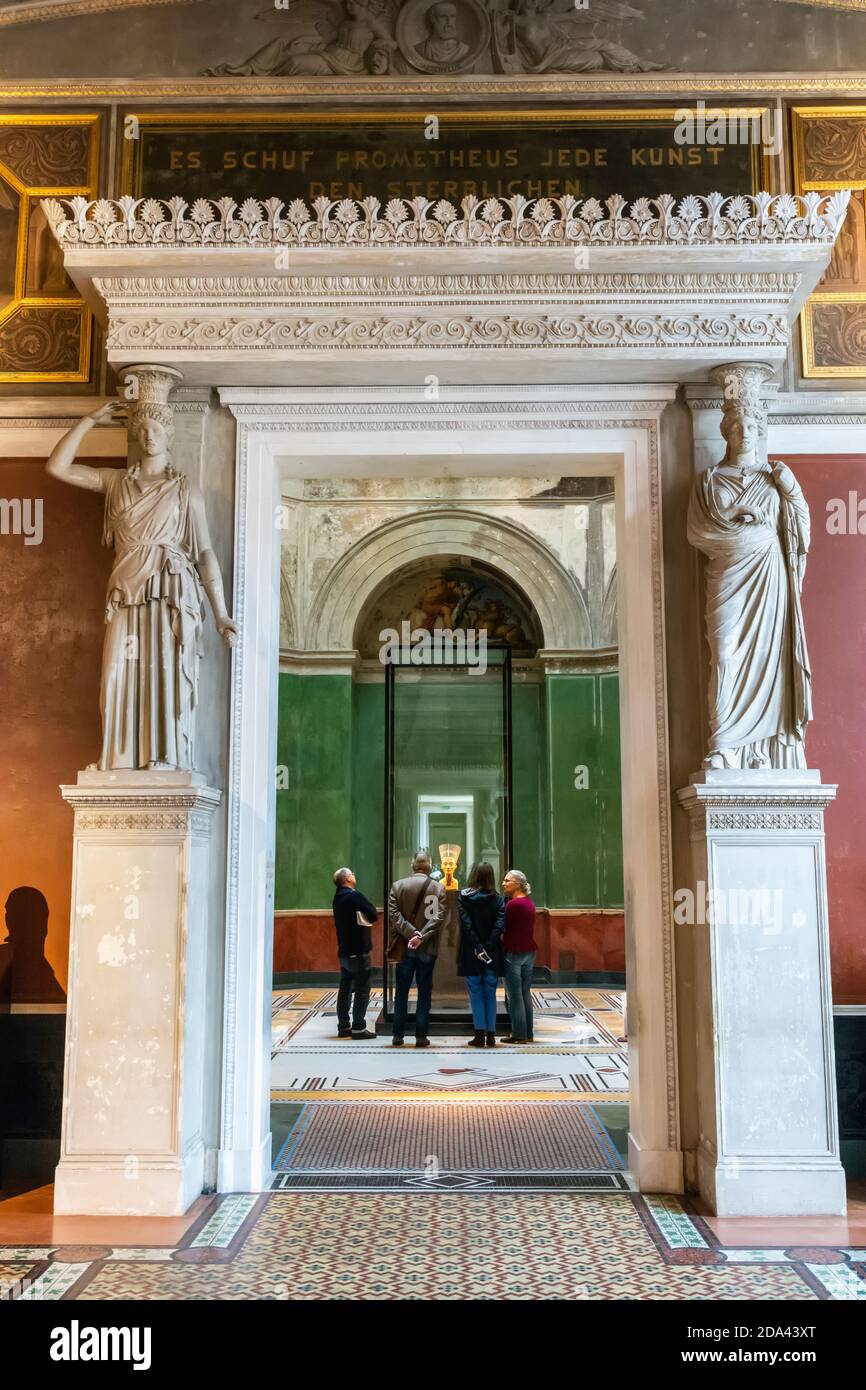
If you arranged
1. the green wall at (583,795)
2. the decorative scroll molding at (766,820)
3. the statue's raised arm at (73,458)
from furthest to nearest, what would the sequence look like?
1. the green wall at (583,795)
2. the statue's raised arm at (73,458)
3. the decorative scroll molding at (766,820)

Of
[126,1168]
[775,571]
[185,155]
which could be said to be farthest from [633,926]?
[185,155]

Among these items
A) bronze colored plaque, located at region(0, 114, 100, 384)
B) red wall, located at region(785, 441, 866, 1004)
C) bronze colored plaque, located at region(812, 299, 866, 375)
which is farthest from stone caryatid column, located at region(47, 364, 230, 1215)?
bronze colored plaque, located at region(812, 299, 866, 375)

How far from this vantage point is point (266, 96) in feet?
20.5

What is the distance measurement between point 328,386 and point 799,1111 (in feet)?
13.3

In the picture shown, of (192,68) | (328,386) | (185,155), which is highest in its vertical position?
(192,68)

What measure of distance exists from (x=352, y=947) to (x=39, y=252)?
19.0 ft

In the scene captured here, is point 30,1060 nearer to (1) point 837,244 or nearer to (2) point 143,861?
(2) point 143,861

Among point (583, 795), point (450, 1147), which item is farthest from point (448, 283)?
point (583, 795)

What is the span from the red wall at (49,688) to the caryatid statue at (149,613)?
1.60ft

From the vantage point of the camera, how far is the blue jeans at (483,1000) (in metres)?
9.23

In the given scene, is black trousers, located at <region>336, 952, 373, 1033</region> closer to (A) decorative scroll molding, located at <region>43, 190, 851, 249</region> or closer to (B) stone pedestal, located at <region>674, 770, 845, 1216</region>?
(B) stone pedestal, located at <region>674, 770, 845, 1216</region>

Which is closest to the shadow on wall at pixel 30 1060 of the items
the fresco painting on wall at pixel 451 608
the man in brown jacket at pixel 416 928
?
the man in brown jacket at pixel 416 928

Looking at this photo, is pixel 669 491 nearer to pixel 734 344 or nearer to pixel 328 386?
pixel 734 344

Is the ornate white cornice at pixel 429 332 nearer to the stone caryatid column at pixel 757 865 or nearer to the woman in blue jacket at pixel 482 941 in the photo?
the stone caryatid column at pixel 757 865
